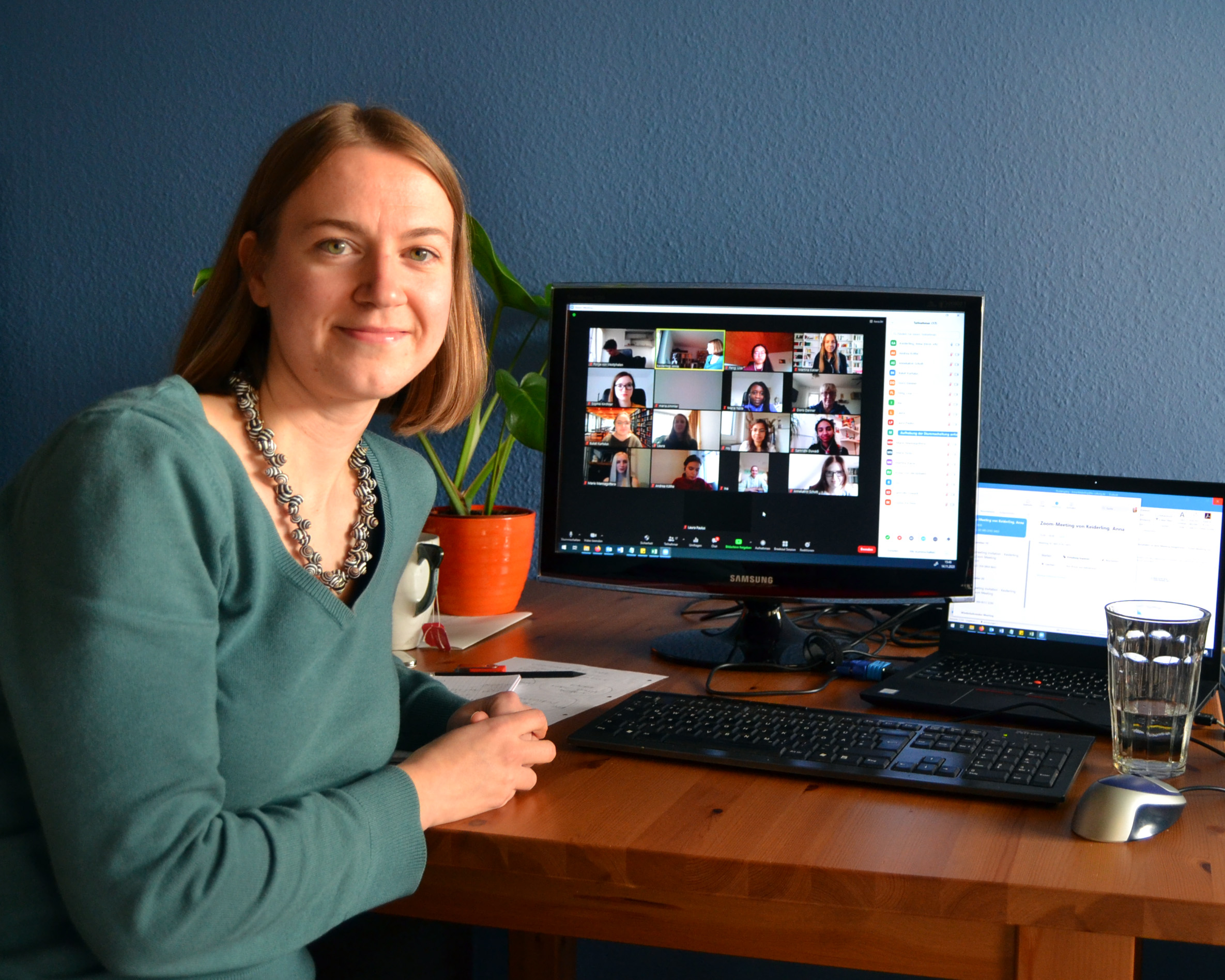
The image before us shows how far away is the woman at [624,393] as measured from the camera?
136cm

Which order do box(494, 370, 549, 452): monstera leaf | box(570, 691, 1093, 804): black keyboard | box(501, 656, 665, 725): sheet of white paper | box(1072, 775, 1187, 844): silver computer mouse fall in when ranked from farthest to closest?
box(494, 370, 549, 452): monstera leaf < box(501, 656, 665, 725): sheet of white paper < box(570, 691, 1093, 804): black keyboard < box(1072, 775, 1187, 844): silver computer mouse

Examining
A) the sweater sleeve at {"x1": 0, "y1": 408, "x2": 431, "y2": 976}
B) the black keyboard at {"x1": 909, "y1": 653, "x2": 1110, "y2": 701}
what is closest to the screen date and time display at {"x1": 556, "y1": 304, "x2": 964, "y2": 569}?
the black keyboard at {"x1": 909, "y1": 653, "x2": 1110, "y2": 701}

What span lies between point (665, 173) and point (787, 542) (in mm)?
766

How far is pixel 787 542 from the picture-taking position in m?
1.34

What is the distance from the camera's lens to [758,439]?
1348mm

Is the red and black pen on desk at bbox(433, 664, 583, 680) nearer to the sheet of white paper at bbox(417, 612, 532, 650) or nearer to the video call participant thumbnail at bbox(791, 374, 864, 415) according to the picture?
the sheet of white paper at bbox(417, 612, 532, 650)

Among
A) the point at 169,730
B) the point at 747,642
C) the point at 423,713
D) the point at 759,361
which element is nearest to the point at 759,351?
the point at 759,361

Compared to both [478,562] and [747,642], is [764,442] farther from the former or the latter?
[478,562]

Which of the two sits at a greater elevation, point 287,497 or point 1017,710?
point 287,497

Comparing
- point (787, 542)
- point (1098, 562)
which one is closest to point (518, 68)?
point (787, 542)

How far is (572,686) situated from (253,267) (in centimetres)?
55

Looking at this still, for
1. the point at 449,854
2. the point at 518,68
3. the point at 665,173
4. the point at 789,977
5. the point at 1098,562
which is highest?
the point at 518,68

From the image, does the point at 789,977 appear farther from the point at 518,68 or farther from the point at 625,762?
the point at 518,68

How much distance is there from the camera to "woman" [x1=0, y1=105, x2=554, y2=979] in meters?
0.71
